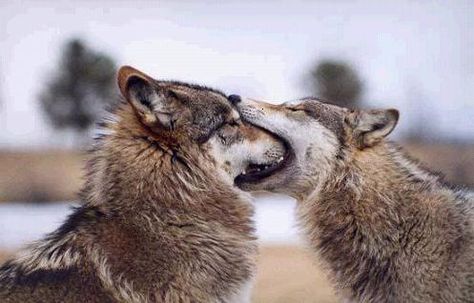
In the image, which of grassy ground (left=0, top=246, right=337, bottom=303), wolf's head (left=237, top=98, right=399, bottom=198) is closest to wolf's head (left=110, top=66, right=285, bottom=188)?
wolf's head (left=237, top=98, right=399, bottom=198)

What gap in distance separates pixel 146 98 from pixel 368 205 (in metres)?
1.57

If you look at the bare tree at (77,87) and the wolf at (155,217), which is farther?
the bare tree at (77,87)

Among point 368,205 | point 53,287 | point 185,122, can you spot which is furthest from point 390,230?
point 53,287

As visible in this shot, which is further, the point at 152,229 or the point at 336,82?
the point at 336,82

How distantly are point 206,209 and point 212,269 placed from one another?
34 cm

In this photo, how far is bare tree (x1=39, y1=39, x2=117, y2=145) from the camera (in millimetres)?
34000

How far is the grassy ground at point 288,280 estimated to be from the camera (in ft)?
30.9

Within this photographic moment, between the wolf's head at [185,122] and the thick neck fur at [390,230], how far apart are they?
0.84 m

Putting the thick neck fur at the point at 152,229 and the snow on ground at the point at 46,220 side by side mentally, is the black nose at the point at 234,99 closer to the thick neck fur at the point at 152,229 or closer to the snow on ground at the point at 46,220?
the thick neck fur at the point at 152,229

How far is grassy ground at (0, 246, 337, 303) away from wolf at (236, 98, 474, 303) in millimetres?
2264

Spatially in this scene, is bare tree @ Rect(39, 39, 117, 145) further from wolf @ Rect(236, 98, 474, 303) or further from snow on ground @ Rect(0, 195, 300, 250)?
wolf @ Rect(236, 98, 474, 303)

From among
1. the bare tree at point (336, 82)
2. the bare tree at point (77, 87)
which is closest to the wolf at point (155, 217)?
the bare tree at point (336, 82)

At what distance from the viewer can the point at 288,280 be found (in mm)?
10852

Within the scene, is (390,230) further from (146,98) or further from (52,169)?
(52,169)
